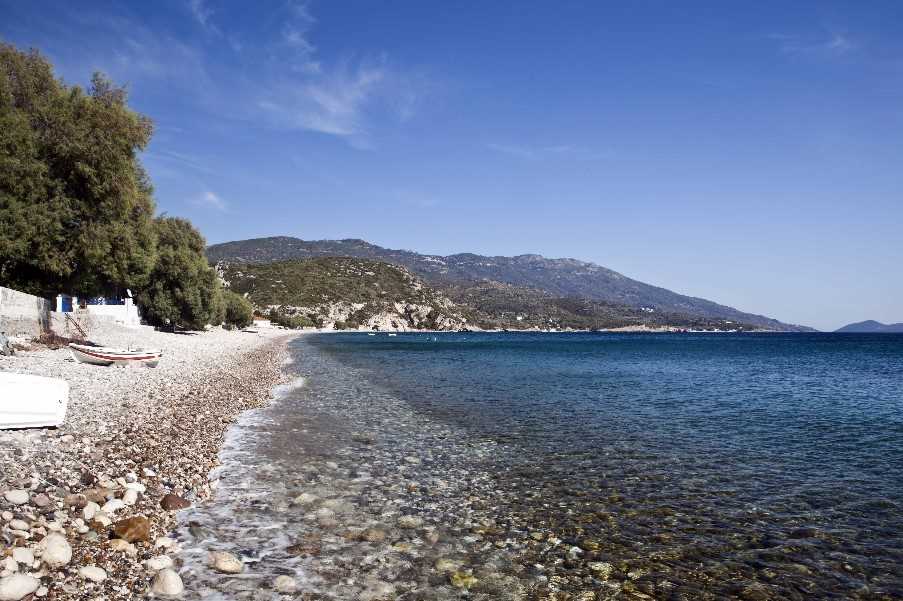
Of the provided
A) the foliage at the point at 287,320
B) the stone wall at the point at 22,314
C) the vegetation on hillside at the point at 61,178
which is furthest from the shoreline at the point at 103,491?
the foliage at the point at 287,320

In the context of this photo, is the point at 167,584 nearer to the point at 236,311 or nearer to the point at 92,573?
the point at 92,573

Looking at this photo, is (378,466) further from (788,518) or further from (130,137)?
(130,137)

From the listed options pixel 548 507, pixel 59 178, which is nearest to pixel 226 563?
pixel 548 507

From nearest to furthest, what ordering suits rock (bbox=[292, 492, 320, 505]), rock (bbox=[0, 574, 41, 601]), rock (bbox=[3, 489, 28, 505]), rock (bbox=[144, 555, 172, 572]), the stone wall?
rock (bbox=[0, 574, 41, 601]) < rock (bbox=[144, 555, 172, 572]) < rock (bbox=[3, 489, 28, 505]) < rock (bbox=[292, 492, 320, 505]) < the stone wall

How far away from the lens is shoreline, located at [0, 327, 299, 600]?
6.67 meters

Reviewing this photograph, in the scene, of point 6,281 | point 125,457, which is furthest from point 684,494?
point 6,281

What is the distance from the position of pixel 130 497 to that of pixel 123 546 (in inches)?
78.4

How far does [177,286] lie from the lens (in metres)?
74.1

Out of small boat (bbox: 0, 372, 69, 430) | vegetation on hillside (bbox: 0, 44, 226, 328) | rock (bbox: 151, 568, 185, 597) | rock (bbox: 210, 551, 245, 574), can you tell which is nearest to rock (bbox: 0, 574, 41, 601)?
rock (bbox: 151, 568, 185, 597)

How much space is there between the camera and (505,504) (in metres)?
11.3

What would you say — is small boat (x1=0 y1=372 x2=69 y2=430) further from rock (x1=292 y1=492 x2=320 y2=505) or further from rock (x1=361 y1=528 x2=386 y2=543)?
rock (x1=361 y1=528 x2=386 y2=543)

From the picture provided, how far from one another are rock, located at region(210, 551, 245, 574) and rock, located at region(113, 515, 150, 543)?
1143 mm

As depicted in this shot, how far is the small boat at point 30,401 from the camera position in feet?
36.7

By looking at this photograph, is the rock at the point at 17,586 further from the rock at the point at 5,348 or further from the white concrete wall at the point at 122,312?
the white concrete wall at the point at 122,312
